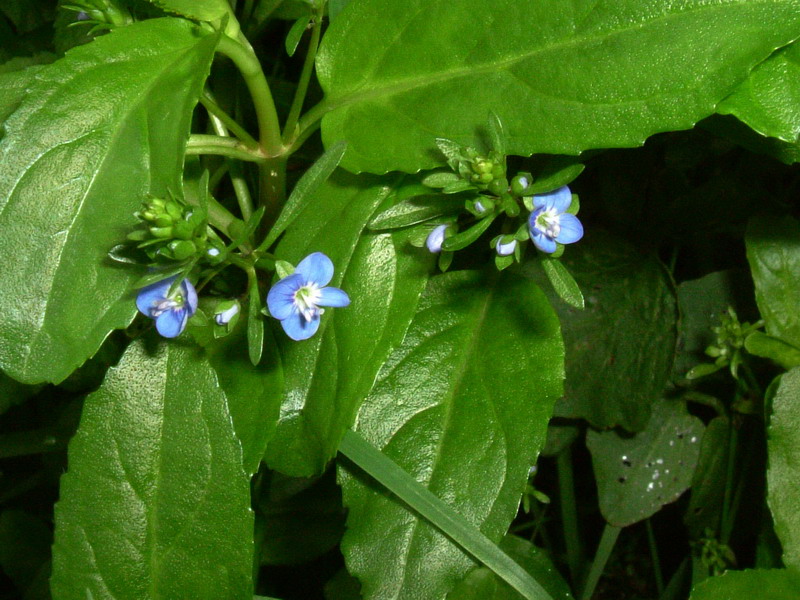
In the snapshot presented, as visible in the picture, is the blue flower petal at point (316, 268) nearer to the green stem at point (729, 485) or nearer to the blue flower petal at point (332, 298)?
the blue flower petal at point (332, 298)

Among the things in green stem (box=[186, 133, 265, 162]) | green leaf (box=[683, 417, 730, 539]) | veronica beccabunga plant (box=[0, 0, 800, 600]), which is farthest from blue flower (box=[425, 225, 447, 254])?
green leaf (box=[683, 417, 730, 539])

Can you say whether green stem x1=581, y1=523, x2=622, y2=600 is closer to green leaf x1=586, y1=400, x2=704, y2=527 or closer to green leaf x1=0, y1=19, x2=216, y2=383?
green leaf x1=586, y1=400, x2=704, y2=527

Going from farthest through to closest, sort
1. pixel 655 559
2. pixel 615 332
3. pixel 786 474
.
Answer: pixel 655 559, pixel 615 332, pixel 786 474

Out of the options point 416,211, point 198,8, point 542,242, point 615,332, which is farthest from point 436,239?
point 615,332

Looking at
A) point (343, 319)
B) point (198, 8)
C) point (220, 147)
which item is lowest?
point (343, 319)

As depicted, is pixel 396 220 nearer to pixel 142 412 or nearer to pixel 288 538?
pixel 142 412

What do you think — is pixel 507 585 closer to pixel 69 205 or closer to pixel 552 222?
pixel 552 222

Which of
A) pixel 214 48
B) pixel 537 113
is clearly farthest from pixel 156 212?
pixel 537 113
